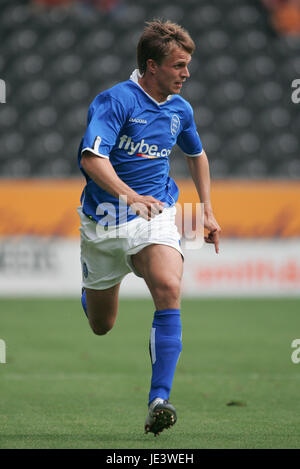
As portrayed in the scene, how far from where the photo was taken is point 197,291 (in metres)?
12.9

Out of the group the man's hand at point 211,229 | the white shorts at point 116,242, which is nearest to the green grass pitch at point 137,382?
the white shorts at point 116,242

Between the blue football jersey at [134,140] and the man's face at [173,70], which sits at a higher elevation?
the man's face at [173,70]

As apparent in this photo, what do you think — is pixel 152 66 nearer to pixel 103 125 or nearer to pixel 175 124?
pixel 175 124

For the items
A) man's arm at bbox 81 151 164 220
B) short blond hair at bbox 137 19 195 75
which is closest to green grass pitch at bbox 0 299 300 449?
man's arm at bbox 81 151 164 220

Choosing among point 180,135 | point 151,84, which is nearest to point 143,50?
point 151,84

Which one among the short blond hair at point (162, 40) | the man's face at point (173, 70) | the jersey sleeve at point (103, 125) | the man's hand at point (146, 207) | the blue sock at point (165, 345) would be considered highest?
the short blond hair at point (162, 40)

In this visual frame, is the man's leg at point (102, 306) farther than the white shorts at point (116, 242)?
Yes

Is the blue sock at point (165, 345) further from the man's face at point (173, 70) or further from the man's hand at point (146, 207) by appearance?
the man's face at point (173, 70)

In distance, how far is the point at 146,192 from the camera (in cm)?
448

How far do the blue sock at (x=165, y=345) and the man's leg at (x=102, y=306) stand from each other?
659 millimetres

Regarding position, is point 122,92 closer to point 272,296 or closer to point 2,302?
point 2,302

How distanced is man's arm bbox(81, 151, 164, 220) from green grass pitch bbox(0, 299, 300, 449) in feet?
3.67

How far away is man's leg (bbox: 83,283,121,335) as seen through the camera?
15.7 ft

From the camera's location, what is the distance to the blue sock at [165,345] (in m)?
4.04
